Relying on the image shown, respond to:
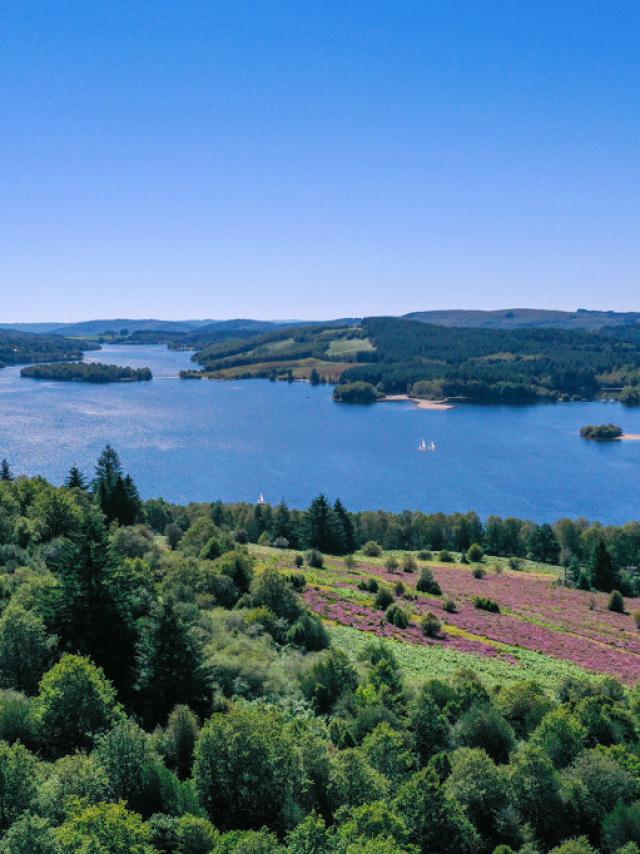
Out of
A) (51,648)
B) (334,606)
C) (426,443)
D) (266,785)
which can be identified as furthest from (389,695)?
(426,443)

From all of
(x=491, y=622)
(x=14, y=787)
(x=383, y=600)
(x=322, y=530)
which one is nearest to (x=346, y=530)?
(x=322, y=530)

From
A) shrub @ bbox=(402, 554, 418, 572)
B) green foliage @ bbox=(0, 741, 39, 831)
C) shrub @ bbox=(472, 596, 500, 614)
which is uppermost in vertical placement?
green foliage @ bbox=(0, 741, 39, 831)

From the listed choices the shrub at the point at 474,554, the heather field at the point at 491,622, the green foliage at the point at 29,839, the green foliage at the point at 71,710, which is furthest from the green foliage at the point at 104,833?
the shrub at the point at 474,554

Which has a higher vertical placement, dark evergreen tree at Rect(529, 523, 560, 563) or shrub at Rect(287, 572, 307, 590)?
shrub at Rect(287, 572, 307, 590)

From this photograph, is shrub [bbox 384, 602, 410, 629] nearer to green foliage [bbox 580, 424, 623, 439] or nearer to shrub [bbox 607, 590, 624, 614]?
shrub [bbox 607, 590, 624, 614]

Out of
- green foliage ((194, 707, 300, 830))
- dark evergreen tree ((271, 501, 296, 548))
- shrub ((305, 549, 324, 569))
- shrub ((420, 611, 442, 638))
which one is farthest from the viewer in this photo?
dark evergreen tree ((271, 501, 296, 548))

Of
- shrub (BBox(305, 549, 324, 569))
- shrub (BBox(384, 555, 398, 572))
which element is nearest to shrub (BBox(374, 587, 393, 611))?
shrub (BBox(305, 549, 324, 569))

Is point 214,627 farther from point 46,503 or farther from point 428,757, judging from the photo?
point 46,503
